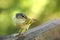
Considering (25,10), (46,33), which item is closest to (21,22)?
(46,33)

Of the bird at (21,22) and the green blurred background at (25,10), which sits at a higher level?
the green blurred background at (25,10)

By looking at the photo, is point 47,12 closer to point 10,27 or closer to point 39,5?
point 39,5

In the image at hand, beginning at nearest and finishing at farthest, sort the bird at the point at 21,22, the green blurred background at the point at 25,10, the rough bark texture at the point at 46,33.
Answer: the rough bark texture at the point at 46,33 < the bird at the point at 21,22 < the green blurred background at the point at 25,10

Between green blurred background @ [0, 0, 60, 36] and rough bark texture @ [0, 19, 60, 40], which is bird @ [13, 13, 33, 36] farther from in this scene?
green blurred background @ [0, 0, 60, 36]

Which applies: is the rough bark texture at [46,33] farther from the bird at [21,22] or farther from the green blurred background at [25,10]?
the green blurred background at [25,10]

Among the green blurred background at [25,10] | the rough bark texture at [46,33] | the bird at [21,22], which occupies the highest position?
the green blurred background at [25,10]

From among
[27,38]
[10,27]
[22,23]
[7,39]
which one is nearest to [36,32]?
[27,38]

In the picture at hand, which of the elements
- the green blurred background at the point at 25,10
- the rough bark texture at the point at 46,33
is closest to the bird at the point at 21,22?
the rough bark texture at the point at 46,33

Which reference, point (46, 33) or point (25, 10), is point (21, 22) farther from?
point (25, 10)
